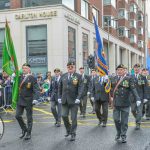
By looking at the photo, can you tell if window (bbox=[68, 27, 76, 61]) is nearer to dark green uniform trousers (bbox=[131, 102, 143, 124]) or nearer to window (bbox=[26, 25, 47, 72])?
window (bbox=[26, 25, 47, 72])

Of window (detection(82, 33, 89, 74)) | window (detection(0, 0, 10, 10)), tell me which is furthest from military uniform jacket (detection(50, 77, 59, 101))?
window (detection(82, 33, 89, 74))

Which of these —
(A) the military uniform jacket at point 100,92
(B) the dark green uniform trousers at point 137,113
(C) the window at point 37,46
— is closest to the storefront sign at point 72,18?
(C) the window at point 37,46

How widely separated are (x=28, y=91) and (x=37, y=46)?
852 inches

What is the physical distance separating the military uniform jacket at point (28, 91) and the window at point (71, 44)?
21.4m

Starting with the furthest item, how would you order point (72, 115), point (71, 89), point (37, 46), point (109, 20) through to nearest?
point (109, 20), point (37, 46), point (71, 89), point (72, 115)

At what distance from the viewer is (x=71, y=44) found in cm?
3197

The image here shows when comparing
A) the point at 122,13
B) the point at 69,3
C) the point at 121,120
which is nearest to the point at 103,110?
the point at 121,120

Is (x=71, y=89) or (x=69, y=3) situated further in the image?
(x=69, y=3)

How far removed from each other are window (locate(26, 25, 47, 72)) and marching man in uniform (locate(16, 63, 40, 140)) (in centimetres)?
2101

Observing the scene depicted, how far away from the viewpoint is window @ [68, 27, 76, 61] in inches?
1236

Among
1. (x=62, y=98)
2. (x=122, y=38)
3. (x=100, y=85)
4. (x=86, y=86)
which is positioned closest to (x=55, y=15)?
(x=86, y=86)

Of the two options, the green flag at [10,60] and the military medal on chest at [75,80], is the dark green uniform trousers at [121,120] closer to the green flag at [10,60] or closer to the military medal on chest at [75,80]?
the military medal on chest at [75,80]

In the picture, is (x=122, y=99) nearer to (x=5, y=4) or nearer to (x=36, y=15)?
(x=36, y=15)

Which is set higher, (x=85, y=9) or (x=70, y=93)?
(x=85, y=9)
